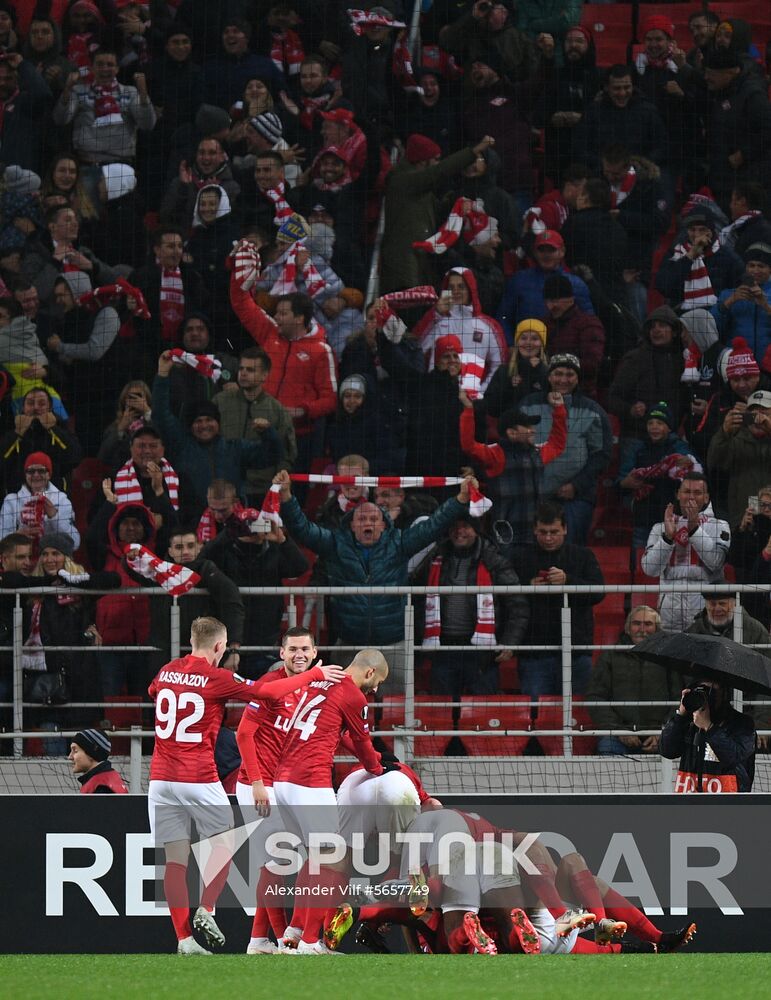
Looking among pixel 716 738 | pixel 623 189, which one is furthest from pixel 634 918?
pixel 623 189

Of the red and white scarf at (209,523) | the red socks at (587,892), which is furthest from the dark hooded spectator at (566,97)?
the red socks at (587,892)

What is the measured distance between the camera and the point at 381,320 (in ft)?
36.8

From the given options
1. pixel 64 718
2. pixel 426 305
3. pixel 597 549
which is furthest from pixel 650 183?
pixel 64 718

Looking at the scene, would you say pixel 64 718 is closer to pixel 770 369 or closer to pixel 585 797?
pixel 585 797

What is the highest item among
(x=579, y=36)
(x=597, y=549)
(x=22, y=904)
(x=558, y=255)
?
(x=579, y=36)

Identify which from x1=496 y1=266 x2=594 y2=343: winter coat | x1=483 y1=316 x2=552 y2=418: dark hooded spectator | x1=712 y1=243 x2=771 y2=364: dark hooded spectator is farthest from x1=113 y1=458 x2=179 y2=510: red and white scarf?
x1=712 y1=243 x2=771 y2=364: dark hooded spectator

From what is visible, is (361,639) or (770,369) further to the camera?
(770,369)

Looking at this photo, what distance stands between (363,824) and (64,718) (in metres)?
2.49

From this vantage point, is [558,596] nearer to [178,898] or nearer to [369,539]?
[369,539]

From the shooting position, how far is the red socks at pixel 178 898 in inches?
279

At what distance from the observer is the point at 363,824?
737 centimetres

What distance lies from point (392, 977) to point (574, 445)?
5.20m

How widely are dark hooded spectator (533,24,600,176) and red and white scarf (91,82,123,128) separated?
3148 millimetres

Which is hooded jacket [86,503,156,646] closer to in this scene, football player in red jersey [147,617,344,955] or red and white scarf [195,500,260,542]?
red and white scarf [195,500,260,542]
